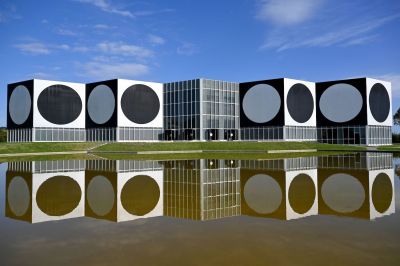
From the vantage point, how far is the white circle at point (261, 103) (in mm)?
80812

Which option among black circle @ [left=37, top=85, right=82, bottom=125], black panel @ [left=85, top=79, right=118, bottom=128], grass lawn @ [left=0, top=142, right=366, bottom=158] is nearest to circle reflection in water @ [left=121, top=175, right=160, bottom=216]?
grass lawn @ [left=0, top=142, right=366, bottom=158]

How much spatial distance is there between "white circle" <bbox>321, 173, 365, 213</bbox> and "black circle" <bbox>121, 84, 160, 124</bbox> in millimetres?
58779

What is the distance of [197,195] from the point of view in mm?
19312

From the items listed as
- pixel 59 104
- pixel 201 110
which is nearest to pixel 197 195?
pixel 201 110

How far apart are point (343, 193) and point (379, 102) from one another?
70.7m

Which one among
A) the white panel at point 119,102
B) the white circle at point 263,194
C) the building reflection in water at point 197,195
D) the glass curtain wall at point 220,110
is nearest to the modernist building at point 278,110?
the glass curtain wall at point 220,110

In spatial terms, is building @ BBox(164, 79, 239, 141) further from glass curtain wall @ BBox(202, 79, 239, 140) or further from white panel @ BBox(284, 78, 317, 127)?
white panel @ BBox(284, 78, 317, 127)

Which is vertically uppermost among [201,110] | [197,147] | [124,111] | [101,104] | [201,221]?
[101,104]

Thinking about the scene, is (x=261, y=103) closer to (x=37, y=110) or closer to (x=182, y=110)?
(x=182, y=110)

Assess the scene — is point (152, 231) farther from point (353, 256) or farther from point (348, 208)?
point (348, 208)

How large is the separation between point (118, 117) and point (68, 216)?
2521 inches

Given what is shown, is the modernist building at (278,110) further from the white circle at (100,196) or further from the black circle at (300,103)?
the white circle at (100,196)

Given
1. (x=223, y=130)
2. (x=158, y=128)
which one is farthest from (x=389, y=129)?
(x=158, y=128)

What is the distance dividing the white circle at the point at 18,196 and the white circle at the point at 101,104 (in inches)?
2194
